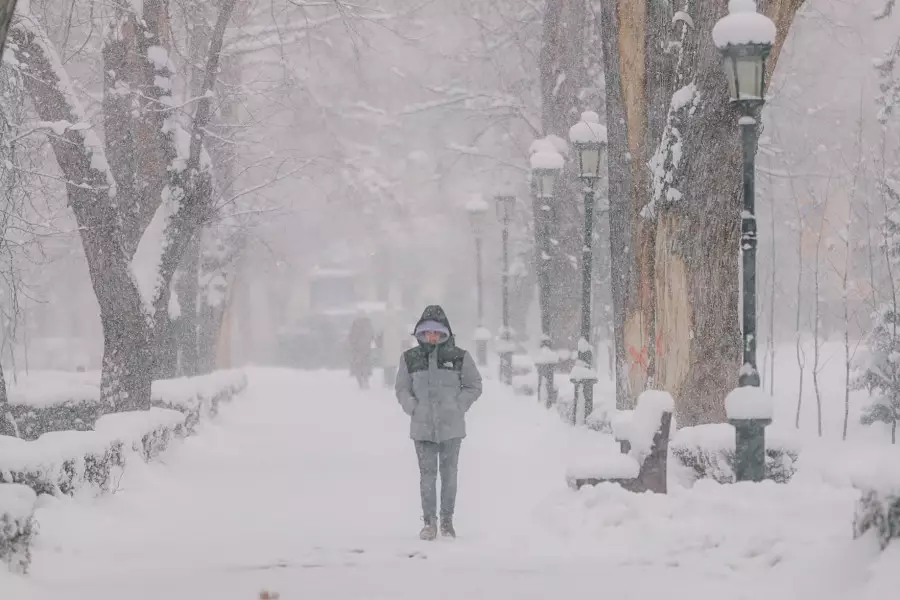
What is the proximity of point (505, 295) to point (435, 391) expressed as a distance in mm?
19394

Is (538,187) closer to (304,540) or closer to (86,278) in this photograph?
(304,540)

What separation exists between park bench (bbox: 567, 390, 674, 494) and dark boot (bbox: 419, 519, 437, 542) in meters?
1.27

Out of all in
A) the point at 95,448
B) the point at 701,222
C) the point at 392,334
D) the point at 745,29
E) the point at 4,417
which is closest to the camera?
the point at 745,29

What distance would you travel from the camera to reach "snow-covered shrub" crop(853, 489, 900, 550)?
577 cm

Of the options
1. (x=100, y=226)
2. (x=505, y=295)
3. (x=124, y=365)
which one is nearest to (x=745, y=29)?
(x=100, y=226)

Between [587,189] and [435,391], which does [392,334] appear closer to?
[587,189]

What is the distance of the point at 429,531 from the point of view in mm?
9258

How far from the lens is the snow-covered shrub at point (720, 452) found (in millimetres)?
9500

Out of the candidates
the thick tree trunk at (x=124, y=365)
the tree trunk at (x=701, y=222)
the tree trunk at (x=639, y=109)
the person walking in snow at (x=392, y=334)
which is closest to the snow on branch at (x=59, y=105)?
A: the thick tree trunk at (x=124, y=365)

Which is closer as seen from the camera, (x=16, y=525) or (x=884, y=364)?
(x=16, y=525)

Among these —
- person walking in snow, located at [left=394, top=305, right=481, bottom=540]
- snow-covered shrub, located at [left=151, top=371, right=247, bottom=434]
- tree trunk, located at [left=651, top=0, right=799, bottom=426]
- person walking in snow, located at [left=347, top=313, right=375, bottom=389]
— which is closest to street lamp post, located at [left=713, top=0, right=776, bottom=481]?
tree trunk, located at [left=651, top=0, right=799, bottom=426]

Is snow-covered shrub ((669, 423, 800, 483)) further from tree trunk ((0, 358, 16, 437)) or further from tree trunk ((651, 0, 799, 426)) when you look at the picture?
tree trunk ((0, 358, 16, 437))

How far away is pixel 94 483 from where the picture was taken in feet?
33.3

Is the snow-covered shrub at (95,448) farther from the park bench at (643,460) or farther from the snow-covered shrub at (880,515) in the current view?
the snow-covered shrub at (880,515)
